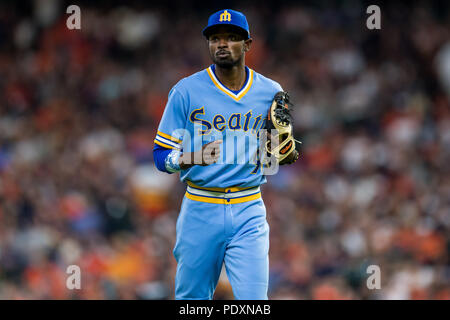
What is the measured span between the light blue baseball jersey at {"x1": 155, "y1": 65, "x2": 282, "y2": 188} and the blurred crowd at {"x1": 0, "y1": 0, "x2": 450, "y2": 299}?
12.3 ft

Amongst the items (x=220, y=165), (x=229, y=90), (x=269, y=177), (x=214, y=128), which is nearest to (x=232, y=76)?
(x=229, y=90)

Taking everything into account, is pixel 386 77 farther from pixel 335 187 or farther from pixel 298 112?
pixel 335 187

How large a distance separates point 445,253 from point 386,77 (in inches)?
131

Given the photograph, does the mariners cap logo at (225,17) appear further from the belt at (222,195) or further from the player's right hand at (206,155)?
the belt at (222,195)

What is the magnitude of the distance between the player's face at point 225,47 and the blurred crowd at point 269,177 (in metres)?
4.08

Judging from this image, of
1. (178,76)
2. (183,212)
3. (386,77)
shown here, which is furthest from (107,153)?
(183,212)

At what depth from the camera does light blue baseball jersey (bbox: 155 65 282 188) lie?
169 inches

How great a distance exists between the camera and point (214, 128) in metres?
4.31

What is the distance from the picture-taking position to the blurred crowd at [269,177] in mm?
8516

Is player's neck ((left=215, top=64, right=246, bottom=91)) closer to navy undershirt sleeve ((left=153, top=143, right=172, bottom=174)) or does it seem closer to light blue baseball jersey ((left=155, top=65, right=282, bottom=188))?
light blue baseball jersey ((left=155, top=65, right=282, bottom=188))

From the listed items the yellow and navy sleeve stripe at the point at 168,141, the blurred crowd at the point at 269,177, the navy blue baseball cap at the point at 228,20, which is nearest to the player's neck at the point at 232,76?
the navy blue baseball cap at the point at 228,20

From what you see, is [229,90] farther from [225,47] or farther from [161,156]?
[161,156]

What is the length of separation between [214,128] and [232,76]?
365mm

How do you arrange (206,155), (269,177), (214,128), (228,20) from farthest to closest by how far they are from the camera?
1. (269,177)
2. (214,128)
3. (228,20)
4. (206,155)
